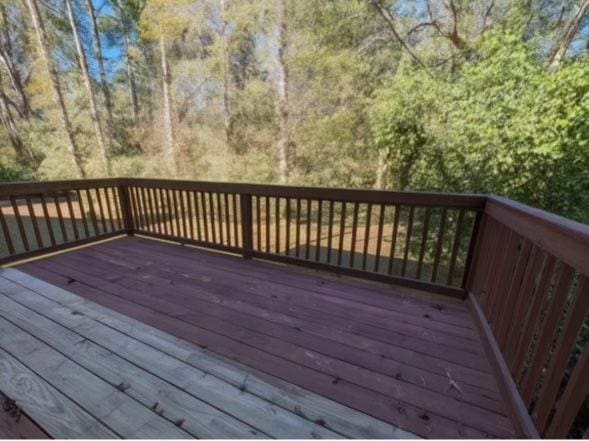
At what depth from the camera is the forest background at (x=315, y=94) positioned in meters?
3.30

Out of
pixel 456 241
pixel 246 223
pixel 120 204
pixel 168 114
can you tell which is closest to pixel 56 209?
pixel 120 204

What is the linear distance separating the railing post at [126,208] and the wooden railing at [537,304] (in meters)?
3.95

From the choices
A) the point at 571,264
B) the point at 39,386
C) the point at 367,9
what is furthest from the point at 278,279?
the point at 367,9

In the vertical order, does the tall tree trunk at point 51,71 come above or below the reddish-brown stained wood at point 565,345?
above

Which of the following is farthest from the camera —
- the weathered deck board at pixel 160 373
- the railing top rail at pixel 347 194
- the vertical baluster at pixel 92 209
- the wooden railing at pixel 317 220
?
the vertical baluster at pixel 92 209

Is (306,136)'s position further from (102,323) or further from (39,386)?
(39,386)

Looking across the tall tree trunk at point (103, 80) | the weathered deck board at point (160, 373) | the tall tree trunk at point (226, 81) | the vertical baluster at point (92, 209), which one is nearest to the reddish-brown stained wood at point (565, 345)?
the weathered deck board at point (160, 373)

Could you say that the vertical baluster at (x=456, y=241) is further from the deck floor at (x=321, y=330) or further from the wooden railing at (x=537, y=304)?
the deck floor at (x=321, y=330)

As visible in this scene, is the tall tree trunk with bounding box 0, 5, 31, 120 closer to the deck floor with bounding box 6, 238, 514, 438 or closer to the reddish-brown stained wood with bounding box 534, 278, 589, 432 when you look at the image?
the deck floor with bounding box 6, 238, 514, 438

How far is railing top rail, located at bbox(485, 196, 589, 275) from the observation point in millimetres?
972

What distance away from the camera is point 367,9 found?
22.1 feet

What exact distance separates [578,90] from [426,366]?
323 centimetres

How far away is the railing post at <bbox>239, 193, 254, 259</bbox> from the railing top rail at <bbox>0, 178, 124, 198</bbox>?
1853 millimetres

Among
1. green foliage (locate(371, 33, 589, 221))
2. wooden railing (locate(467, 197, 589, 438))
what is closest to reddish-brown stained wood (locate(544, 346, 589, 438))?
wooden railing (locate(467, 197, 589, 438))
